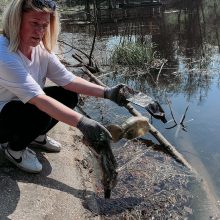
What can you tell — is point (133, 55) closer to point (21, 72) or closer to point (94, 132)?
point (21, 72)

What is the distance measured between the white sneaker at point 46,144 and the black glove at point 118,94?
0.75 m

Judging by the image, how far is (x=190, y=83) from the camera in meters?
7.89

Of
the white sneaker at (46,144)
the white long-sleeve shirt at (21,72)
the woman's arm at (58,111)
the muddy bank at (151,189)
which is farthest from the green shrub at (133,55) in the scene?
the woman's arm at (58,111)

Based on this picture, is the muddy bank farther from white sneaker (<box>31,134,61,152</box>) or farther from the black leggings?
the black leggings

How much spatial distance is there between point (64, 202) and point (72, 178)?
44 cm

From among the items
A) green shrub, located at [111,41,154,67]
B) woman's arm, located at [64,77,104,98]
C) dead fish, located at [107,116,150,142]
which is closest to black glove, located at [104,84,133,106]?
woman's arm, located at [64,77,104,98]

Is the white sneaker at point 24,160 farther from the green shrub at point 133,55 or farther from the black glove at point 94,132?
the green shrub at point 133,55

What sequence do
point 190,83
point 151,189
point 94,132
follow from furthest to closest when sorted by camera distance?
point 190,83 → point 151,189 → point 94,132

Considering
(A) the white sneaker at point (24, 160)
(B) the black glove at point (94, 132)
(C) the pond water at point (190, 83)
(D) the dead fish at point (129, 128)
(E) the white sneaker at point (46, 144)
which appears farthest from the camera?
(C) the pond water at point (190, 83)

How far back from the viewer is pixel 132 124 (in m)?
3.63

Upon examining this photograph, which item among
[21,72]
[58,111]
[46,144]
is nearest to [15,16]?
[21,72]

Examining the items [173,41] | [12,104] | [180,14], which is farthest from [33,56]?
[180,14]

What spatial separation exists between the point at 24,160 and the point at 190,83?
205 inches

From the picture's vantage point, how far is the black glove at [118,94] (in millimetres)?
3365
